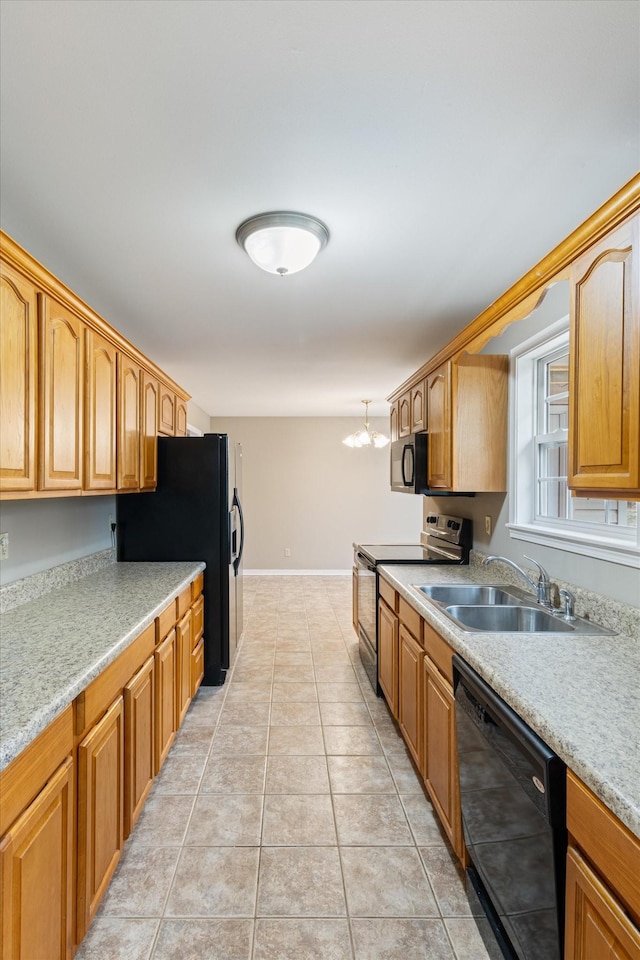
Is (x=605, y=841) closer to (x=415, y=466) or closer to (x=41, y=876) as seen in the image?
(x=41, y=876)

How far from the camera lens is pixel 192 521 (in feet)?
11.5

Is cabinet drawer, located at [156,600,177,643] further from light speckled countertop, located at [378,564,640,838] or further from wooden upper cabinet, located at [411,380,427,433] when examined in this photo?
wooden upper cabinet, located at [411,380,427,433]

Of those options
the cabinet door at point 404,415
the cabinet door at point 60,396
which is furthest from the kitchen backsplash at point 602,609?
the cabinet door at point 60,396

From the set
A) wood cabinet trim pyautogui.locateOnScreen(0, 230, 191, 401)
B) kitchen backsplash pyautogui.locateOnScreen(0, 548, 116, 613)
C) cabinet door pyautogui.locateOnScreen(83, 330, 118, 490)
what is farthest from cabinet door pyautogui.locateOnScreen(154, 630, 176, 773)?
wood cabinet trim pyautogui.locateOnScreen(0, 230, 191, 401)

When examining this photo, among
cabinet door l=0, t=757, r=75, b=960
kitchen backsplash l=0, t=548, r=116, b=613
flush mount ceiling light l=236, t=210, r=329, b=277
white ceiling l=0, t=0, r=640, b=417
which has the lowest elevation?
cabinet door l=0, t=757, r=75, b=960

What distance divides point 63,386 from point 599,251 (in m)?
1.90

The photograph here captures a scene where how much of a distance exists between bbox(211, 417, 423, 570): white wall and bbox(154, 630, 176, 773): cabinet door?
5.05 m

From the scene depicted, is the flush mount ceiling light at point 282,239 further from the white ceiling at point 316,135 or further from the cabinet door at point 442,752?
the cabinet door at point 442,752

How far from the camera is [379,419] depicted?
780 cm

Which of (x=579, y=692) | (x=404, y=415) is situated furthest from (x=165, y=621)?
(x=404, y=415)

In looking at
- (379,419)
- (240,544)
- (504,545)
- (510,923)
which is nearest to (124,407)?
(240,544)

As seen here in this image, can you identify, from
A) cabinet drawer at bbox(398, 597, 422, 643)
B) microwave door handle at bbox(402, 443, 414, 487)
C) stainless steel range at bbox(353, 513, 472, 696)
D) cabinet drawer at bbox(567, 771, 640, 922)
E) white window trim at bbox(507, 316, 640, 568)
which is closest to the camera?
cabinet drawer at bbox(567, 771, 640, 922)

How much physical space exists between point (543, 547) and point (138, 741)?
201 centimetres

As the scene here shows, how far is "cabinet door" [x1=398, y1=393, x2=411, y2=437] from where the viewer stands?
13.2ft
